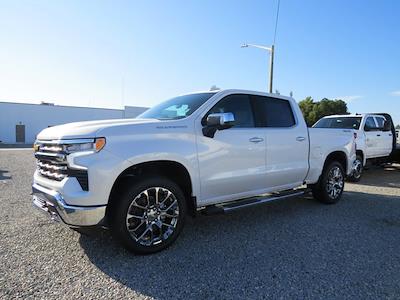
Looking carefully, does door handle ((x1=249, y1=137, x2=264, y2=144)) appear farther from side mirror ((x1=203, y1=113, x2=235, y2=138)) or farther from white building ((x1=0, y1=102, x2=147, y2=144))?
white building ((x1=0, y1=102, x2=147, y2=144))

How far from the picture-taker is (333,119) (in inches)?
439

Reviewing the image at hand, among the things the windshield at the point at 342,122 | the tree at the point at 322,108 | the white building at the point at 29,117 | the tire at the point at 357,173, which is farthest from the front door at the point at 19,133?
the tire at the point at 357,173

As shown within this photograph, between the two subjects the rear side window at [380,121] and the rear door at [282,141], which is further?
the rear side window at [380,121]

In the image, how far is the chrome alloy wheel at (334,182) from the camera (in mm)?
6496

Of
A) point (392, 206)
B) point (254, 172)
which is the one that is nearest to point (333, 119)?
point (392, 206)

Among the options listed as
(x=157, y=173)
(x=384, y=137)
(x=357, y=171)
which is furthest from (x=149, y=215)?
(x=384, y=137)

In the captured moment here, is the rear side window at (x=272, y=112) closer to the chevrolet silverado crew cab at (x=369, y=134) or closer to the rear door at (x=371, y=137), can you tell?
the chevrolet silverado crew cab at (x=369, y=134)

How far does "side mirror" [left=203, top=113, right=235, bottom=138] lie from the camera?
4.14m

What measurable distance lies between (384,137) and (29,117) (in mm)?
44148

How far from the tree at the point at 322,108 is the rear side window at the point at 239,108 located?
5049 centimetres

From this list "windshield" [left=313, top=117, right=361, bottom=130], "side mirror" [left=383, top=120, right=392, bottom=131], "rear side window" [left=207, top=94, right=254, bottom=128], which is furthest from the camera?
"side mirror" [left=383, top=120, right=392, bottom=131]

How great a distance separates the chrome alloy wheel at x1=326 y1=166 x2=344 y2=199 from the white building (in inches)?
1690

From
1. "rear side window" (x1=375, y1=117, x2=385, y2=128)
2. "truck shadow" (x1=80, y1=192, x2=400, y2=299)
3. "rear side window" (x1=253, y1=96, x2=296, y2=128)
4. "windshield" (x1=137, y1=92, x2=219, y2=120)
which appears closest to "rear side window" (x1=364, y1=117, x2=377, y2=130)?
"rear side window" (x1=375, y1=117, x2=385, y2=128)

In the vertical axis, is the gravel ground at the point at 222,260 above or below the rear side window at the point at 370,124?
below
